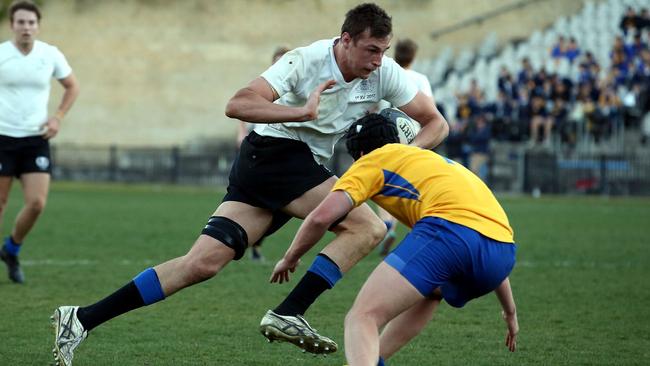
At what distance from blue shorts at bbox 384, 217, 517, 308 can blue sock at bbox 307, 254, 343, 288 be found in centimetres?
109

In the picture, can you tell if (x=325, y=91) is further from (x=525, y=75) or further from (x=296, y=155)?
(x=525, y=75)

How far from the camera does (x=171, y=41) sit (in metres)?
37.7

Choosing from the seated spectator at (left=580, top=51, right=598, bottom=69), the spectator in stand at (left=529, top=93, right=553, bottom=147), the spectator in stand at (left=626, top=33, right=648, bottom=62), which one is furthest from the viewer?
the seated spectator at (left=580, top=51, right=598, bottom=69)

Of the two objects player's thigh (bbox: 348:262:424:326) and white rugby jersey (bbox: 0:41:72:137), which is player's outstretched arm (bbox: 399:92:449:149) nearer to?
player's thigh (bbox: 348:262:424:326)

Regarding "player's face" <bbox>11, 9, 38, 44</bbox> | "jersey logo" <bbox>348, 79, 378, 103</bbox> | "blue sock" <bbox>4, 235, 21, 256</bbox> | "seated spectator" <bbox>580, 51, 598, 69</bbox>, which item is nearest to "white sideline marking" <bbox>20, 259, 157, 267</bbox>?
"blue sock" <bbox>4, 235, 21, 256</bbox>

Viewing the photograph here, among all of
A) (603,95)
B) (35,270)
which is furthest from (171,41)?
(35,270)

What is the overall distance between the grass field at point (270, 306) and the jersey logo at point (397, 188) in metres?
1.59

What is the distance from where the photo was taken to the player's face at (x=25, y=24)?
31.2 feet

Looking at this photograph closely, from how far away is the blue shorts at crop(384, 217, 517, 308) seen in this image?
16.5 feet

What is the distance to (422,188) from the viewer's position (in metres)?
5.23

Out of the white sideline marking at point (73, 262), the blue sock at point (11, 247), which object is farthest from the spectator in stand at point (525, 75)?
the blue sock at point (11, 247)

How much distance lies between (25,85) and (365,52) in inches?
182

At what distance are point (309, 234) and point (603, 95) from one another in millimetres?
22144

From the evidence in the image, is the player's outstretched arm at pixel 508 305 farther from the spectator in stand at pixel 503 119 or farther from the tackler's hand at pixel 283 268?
the spectator in stand at pixel 503 119
